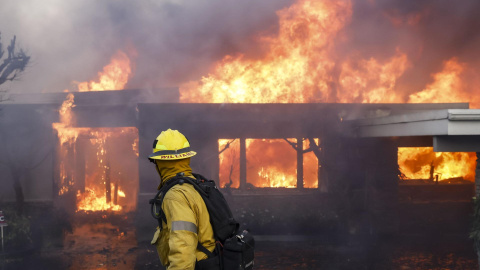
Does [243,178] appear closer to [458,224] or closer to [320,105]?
[320,105]

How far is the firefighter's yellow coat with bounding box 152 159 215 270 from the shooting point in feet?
8.20

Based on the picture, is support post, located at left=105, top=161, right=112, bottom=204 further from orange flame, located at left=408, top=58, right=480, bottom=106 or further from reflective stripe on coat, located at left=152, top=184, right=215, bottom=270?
reflective stripe on coat, located at left=152, top=184, right=215, bottom=270

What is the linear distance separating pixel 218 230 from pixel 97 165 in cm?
1413

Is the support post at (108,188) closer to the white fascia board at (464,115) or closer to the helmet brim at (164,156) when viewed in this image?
the white fascia board at (464,115)

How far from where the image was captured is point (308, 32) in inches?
603

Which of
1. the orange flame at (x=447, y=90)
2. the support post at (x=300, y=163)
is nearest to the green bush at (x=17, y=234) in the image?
the support post at (x=300, y=163)

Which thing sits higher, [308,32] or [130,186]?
Result: [308,32]

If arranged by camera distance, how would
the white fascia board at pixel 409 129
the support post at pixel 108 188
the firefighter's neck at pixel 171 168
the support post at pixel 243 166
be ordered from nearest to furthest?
the firefighter's neck at pixel 171 168 → the white fascia board at pixel 409 129 → the support post at pixel 243 166 → the support post at pixel 108 188

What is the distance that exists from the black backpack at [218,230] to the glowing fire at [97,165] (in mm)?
11550

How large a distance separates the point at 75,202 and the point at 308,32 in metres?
10.1

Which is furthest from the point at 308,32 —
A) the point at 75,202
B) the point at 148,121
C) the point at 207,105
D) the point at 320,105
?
the point at 75,202

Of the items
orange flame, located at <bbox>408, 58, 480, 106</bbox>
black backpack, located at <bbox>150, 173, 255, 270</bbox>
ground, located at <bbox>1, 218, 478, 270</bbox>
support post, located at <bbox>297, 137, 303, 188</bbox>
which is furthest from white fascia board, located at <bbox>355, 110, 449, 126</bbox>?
orange flame, located at <bbox>408, 58, 480, 106</bbox>

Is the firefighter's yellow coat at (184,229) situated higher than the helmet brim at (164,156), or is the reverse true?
the helmet brim at (164,156)

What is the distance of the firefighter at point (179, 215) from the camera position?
2.51m
